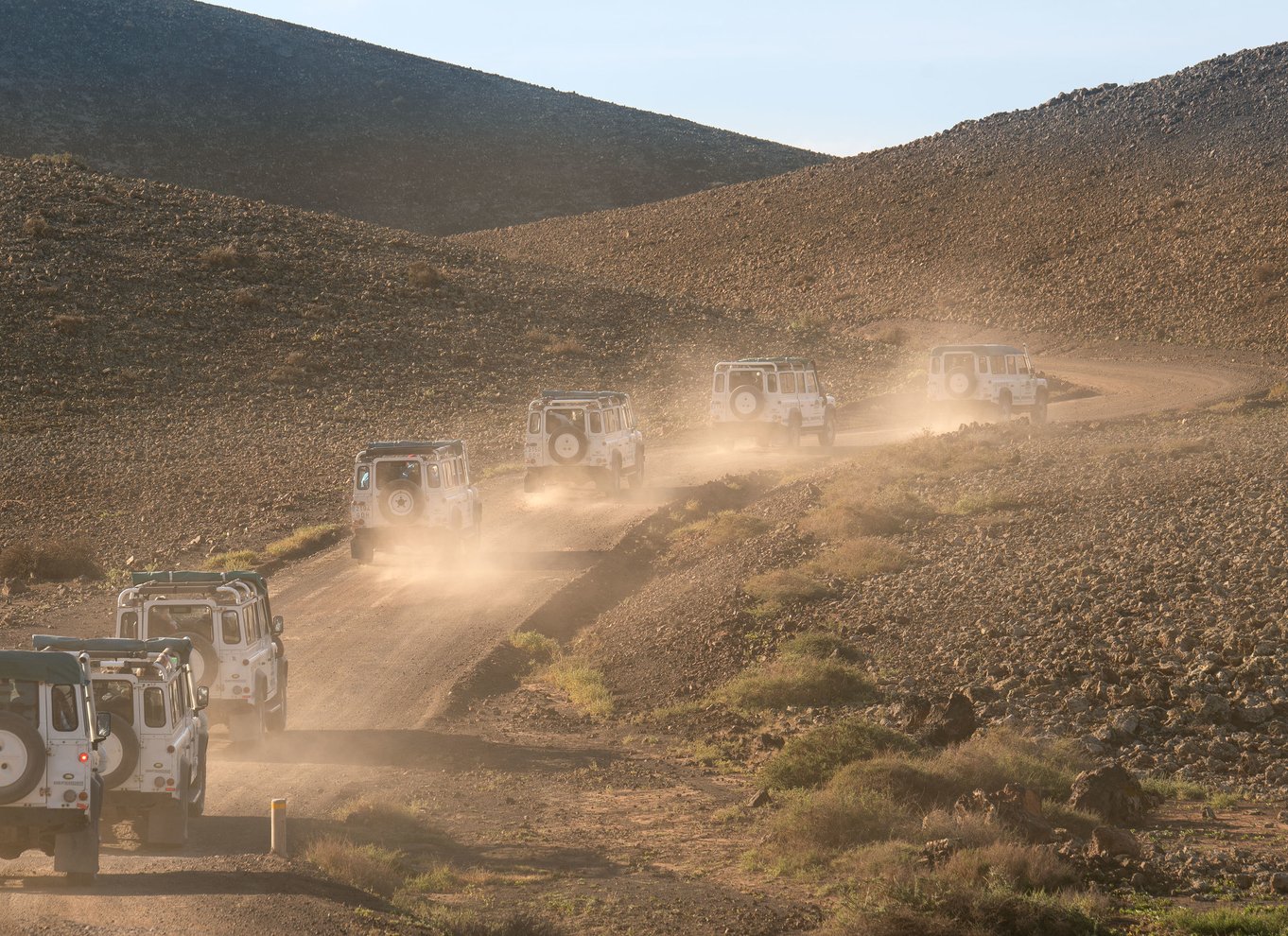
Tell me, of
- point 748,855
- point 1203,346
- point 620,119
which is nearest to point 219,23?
point 620,119

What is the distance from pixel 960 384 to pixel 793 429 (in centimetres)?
651

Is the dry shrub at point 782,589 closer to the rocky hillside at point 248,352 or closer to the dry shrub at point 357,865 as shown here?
the dry shrub at point 357,865

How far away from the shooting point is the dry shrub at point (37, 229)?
65.1 metres

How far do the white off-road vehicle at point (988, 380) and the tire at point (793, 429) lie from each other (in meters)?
5.82

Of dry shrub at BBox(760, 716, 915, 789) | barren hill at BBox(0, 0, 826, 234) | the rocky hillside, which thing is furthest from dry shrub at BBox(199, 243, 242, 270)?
dry shrub at BBox(760, 716, 915, 789)

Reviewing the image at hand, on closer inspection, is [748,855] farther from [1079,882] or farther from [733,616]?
[733,616]

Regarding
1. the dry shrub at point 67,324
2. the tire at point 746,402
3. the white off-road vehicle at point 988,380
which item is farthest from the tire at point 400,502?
the dry shrub at point 67,324

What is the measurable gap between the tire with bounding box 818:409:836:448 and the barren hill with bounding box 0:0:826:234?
8125 cm

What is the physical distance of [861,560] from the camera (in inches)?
1073

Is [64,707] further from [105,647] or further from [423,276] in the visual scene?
[423,276]

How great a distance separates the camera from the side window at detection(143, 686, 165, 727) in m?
13.2

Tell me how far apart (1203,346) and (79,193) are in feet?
177

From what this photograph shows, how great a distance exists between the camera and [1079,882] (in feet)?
42.3

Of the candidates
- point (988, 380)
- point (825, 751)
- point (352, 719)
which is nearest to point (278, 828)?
point (825, 751)
